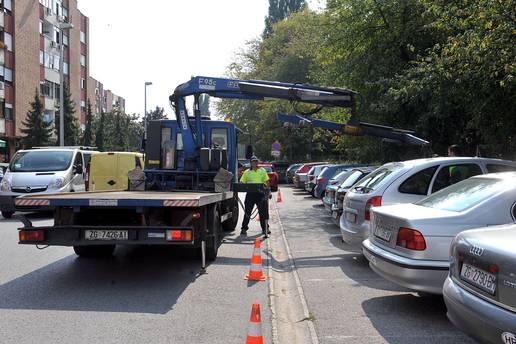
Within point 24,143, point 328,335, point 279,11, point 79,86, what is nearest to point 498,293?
point 328,335

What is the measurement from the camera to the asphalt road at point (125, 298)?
5043mm

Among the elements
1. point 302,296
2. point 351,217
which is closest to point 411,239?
point 302,296

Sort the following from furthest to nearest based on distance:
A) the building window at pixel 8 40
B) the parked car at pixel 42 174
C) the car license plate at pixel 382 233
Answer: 1. the building window at pixel 8 40
2. the parked car at pixel 42 174
3. the car license plate at pixel 382 233

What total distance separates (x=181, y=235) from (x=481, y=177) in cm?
367

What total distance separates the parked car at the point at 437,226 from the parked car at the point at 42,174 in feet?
36.8

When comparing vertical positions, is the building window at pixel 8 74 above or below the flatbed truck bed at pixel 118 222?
above

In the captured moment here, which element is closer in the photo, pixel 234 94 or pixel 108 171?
pixel 234 94

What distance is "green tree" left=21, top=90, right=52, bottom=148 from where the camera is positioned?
40.6 metres

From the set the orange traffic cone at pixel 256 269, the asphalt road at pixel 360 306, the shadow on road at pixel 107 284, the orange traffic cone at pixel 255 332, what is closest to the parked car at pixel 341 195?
the asphalt road at pixel 360 306

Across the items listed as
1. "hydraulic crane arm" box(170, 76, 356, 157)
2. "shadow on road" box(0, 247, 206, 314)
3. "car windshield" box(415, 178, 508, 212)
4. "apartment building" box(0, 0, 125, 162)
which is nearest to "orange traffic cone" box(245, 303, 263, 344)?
"shadow on road" box(0, 247, 206, 314)

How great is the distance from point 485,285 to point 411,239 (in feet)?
5.65

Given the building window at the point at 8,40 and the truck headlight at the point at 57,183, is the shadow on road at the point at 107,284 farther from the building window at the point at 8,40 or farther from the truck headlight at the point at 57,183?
the building window at the point at 8,40

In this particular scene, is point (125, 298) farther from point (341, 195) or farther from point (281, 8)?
point (281, 8)

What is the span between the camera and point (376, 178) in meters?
8.39
